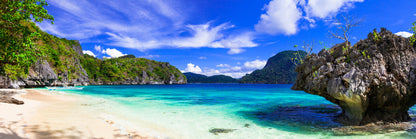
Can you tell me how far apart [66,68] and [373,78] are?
266 feet

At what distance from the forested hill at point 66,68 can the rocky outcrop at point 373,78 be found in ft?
42.3

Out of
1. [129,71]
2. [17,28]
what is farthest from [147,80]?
[17,28]

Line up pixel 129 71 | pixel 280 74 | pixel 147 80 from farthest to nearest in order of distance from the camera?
pixel 280 74
pixel 147 80
pixel 129 71

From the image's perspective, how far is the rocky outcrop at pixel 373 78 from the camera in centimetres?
755

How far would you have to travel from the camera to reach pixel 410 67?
25.5ft

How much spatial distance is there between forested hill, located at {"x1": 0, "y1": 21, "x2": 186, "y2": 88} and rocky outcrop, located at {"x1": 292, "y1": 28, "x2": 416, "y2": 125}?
12.9 meters

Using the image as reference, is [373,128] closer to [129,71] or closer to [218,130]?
[218,130]

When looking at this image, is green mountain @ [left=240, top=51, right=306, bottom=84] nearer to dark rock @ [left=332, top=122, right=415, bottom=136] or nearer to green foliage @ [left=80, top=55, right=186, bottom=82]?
green foliage @ [left=80, top=55, right=186, bottom=82]

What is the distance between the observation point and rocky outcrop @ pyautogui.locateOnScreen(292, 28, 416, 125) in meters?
7.55

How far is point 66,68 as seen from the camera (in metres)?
64.4

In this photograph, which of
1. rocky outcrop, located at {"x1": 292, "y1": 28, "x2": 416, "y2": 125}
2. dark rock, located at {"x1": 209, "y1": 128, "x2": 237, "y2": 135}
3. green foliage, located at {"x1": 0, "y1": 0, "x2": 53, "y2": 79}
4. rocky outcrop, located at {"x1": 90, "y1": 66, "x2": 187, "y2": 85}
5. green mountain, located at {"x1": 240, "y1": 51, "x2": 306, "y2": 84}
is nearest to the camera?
green foliage, located at {"x1": 0, "y1": 0, "x2": 53, "y2": 79}

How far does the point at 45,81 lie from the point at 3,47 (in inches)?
2082

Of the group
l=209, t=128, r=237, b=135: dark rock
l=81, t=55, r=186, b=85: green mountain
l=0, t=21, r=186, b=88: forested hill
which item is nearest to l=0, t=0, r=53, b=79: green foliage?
l=0, t=21, r=186, b=88: forested hill

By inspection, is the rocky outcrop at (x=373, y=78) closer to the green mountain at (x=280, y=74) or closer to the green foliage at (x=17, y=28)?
the green foliage at (x=17, y=28)
